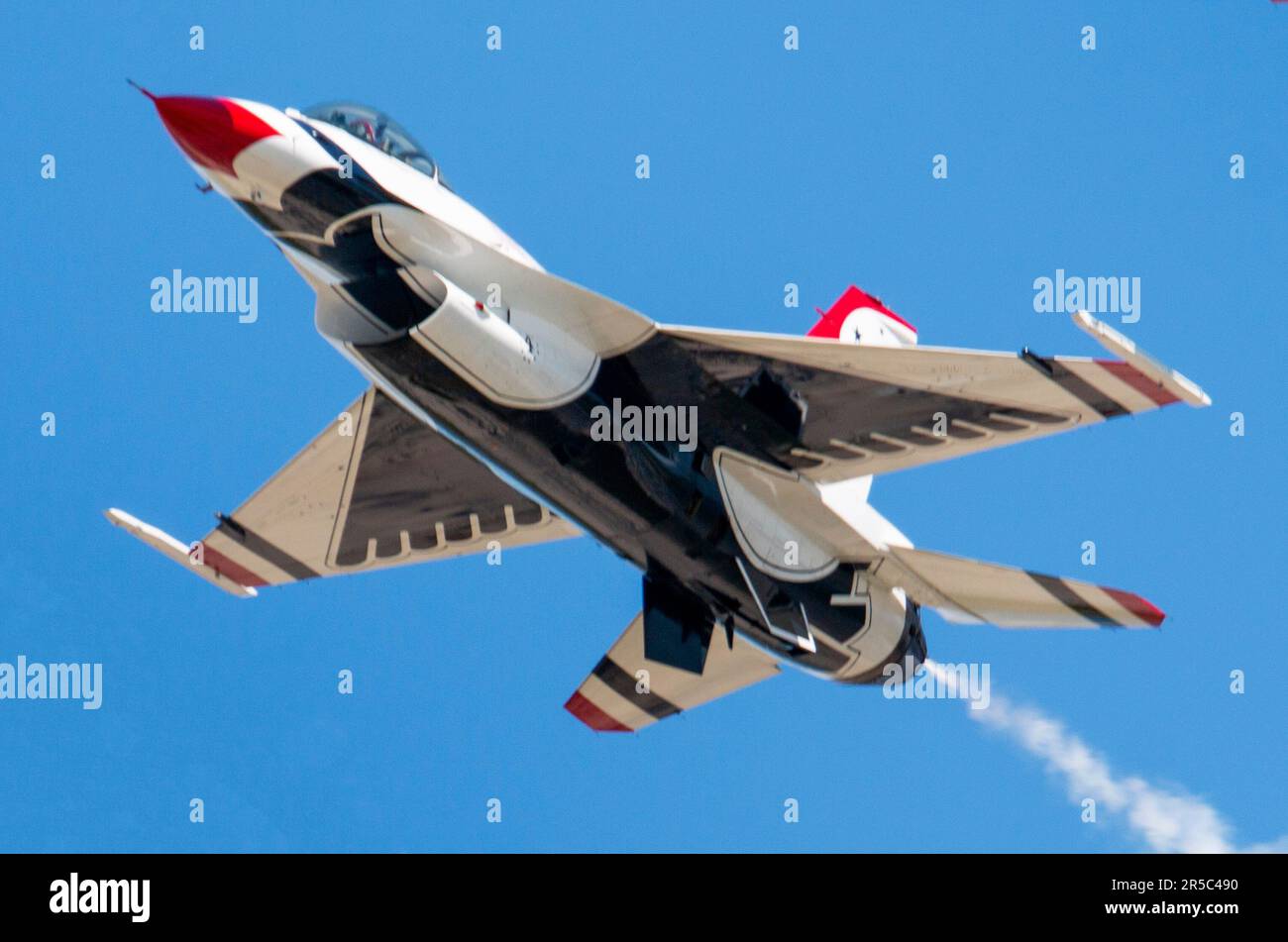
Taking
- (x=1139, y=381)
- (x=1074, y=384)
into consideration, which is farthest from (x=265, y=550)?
(x=1139, y=381)

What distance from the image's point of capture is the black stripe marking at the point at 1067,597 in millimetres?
24448

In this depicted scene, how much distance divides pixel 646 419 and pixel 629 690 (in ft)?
21.4

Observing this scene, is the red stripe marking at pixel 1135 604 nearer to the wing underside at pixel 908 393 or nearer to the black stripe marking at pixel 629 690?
the wing underside at pixel 908 393

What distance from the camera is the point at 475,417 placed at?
22391mm

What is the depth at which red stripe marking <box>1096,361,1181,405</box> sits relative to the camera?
2150cm

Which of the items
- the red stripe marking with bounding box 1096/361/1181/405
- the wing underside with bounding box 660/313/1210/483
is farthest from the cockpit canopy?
the red stripe marking with bounding box 1096/361/1181/405

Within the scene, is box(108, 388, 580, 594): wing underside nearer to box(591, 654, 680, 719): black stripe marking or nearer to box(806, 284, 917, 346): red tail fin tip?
box(591, 654, 680, 719): black stripe marking

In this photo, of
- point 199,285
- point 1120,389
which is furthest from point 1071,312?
point 199,285

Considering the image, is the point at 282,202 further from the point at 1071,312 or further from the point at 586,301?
the point at 1071,312

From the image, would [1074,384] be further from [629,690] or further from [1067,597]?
[629,690]

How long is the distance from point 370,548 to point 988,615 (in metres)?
9.60

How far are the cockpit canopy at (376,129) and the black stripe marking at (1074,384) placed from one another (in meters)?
7.86

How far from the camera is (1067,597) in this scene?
24.5 metres
